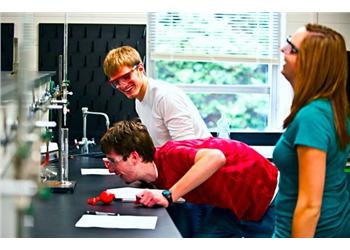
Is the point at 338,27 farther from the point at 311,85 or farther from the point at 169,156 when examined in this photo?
the point at 311,85

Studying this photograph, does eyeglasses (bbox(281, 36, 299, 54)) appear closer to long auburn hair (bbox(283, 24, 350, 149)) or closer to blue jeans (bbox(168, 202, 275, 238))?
long auburn hair (bbox(283, 24, 350, 149))

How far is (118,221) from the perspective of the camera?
75.9 inches

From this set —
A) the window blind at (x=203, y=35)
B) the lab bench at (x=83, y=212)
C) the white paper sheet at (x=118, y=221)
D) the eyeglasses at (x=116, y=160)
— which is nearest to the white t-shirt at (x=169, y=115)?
the lab bench at (x=83, y=212)

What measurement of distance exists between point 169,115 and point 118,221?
2.72 feet

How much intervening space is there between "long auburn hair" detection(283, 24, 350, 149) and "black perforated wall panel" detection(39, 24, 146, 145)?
2.93 meters

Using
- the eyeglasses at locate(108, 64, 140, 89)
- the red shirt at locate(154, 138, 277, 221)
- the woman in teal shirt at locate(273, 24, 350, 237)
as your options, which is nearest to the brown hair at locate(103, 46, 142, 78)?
the eyeglasses at locate(108, 64, 140, 89)

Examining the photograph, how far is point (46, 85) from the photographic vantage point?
3.66 metres

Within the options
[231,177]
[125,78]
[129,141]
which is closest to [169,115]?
[125,78]

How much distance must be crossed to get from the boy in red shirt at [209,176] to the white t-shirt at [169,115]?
35 cm

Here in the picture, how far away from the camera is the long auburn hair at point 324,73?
5.02ft

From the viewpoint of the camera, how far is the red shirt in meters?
2.19

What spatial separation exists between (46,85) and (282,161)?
237cm

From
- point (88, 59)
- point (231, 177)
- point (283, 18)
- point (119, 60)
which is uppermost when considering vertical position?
point (283, 18)

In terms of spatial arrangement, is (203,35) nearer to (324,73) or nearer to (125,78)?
(125,78)
